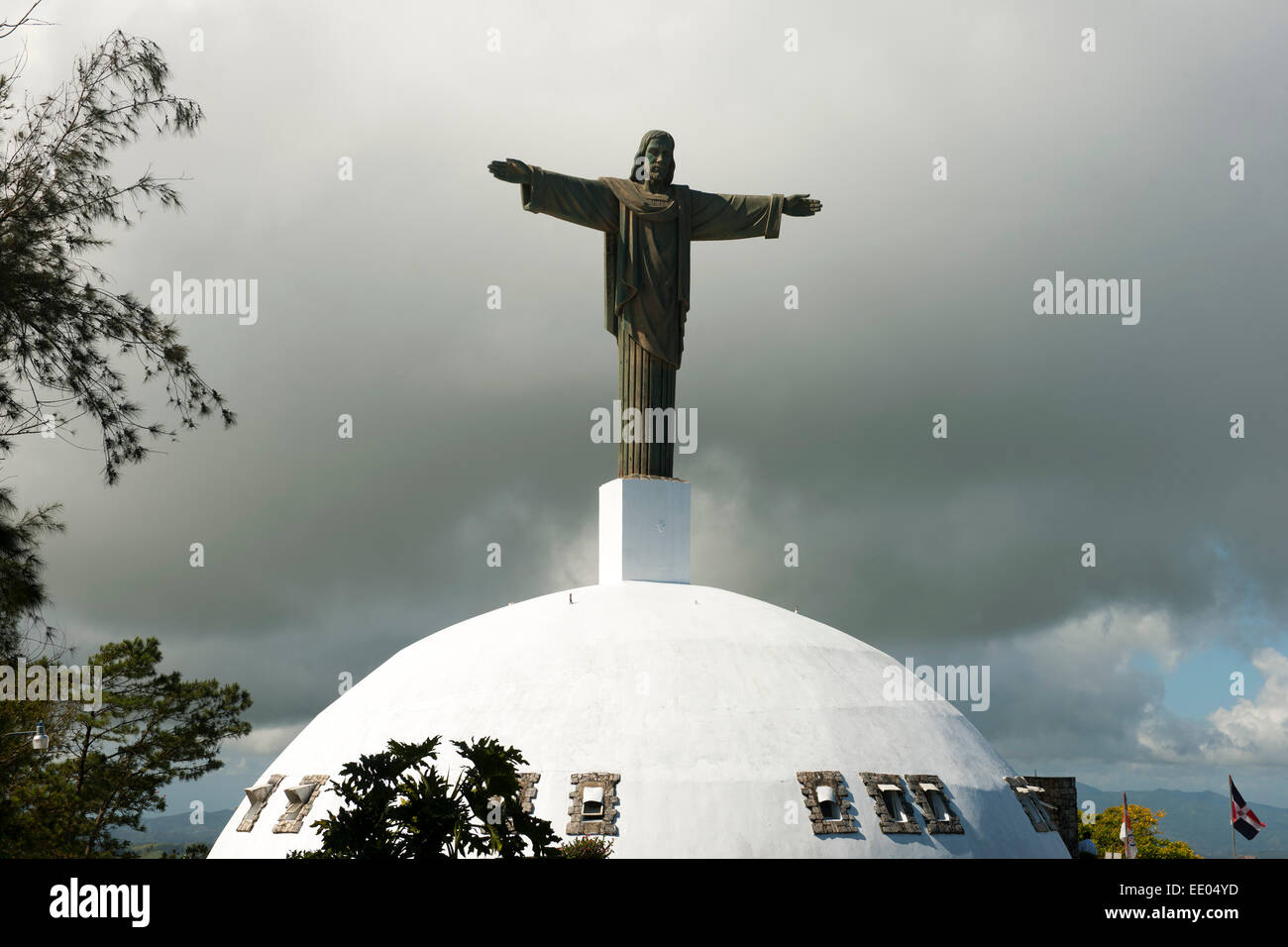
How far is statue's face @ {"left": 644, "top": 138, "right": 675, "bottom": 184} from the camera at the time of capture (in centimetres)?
2672

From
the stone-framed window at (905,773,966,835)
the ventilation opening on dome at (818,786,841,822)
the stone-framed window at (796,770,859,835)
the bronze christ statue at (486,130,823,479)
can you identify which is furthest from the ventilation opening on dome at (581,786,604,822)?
the bronze christ statue at (486,130,823,479)

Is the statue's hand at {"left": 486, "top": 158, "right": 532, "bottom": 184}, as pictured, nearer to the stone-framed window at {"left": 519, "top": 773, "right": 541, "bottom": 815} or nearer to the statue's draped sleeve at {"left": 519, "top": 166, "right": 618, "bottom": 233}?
the statue's draped sleeve at {"left": 519, "top": 166, "right": 618, "bottom": 233}

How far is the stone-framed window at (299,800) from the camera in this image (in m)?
21.4

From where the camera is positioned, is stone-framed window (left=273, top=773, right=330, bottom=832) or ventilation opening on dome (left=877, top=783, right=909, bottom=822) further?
stone-framed window (left=273, top=773, right=330, bottom=832)

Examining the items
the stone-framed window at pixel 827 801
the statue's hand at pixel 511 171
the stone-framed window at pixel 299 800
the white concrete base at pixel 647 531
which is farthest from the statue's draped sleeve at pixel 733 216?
the stone-framed window at pixel 299 800

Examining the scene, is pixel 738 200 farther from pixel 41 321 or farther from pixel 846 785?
pixel 41 321

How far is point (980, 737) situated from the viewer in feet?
80.3

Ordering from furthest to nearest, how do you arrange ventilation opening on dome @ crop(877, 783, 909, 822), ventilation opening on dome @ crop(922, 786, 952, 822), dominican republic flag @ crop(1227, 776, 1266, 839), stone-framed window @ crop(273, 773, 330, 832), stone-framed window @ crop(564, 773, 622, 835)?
dominican republic flag @ crop(1227, 776, 1266, 839) → stone-framed window @ crop(273, 773, 330, 832) → ventilation opening on dome @ crop(922, 786, 952, 822) → ventilation opening on dome @ crop(877, 783, 909, 822) → stone-framed window @ crop(564, 773, 622, 835)

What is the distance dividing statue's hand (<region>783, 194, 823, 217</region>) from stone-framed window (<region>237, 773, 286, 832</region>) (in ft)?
52.6

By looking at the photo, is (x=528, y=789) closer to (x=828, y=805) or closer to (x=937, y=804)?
(x=828, y=805)

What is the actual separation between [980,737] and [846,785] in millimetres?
5307

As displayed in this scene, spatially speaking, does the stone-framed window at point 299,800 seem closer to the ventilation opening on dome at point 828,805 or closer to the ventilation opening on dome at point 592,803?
the ventilation opening on dome at point 592,803

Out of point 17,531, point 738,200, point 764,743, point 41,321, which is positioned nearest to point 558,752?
point 764,743

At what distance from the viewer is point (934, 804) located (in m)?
21.0
